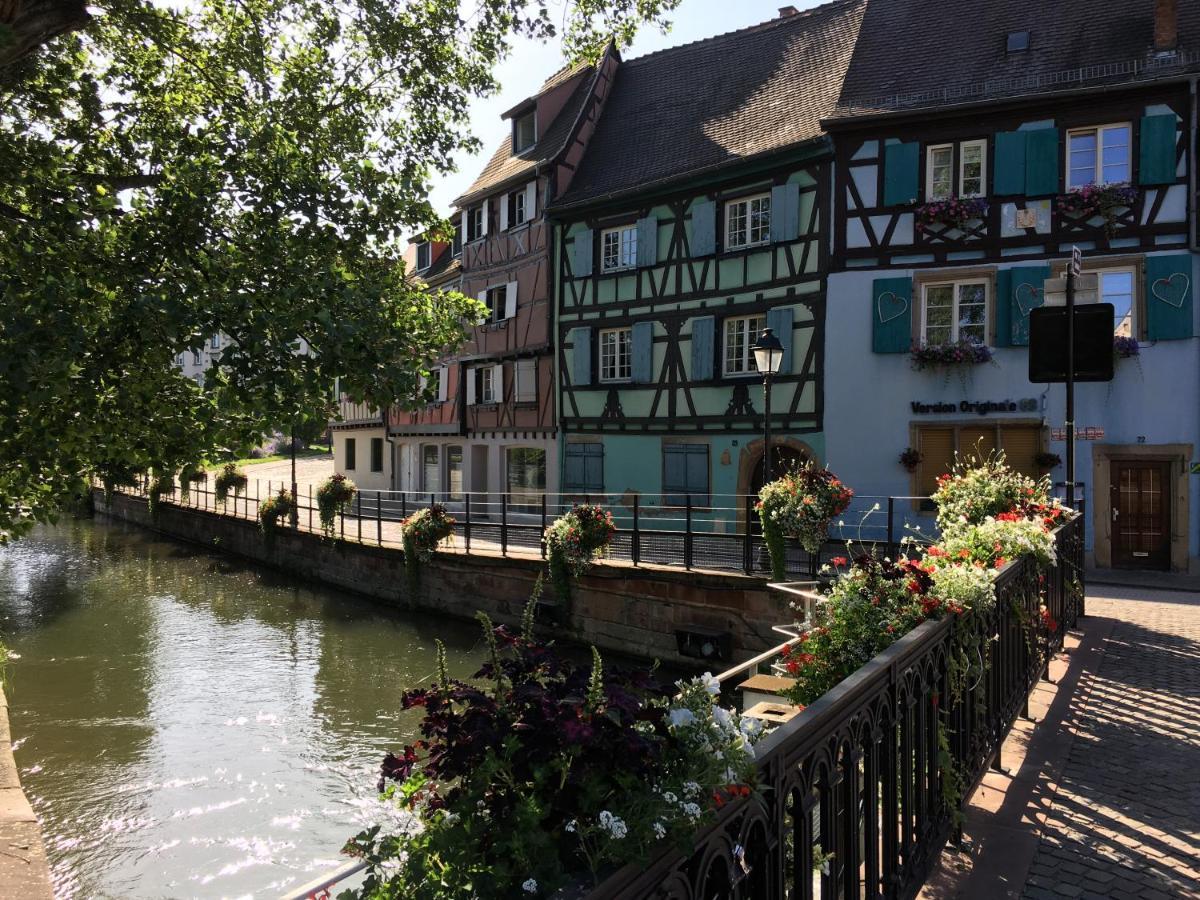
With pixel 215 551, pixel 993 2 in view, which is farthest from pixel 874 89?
pixel 215 551

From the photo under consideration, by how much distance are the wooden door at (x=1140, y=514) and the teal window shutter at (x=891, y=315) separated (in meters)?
4.26

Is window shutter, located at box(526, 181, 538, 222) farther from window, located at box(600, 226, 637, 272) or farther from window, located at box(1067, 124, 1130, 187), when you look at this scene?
window, located at box(1067, 124, 1130, 187)

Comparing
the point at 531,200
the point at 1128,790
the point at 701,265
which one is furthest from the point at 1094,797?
the point at 531,200

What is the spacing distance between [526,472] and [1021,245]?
1387 cm

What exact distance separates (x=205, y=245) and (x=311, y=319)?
1170mm

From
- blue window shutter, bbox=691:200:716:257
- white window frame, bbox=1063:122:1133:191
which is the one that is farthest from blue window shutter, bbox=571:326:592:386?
white window frame, bbox=1063:122:1133:191

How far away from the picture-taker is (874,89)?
57.0 ft

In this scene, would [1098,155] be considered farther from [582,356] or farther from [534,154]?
[534,154]

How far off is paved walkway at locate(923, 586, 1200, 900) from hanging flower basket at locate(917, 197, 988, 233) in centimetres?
1086

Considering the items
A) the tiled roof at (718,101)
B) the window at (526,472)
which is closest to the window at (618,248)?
the tiled roof at (718,101)

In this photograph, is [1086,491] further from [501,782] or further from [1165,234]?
[501,782]

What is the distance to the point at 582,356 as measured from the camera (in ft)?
72.7

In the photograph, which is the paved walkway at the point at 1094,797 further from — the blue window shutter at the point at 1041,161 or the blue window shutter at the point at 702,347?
the blue window shutter at the point at 702,347

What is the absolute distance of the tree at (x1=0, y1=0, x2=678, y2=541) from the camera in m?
6.12
